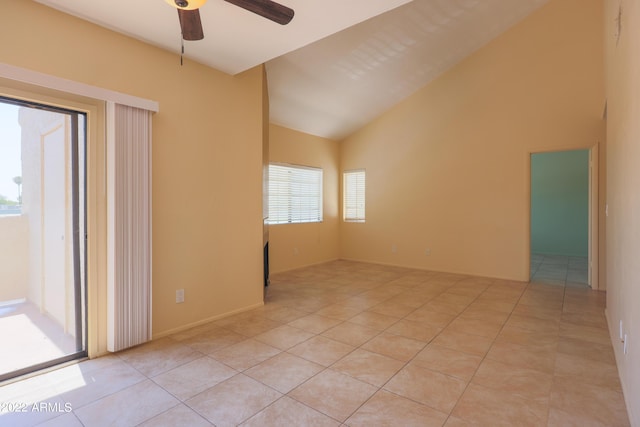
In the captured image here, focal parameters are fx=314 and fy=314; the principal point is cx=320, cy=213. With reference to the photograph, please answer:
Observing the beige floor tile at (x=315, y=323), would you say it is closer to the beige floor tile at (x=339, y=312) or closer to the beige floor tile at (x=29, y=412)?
the beige floor tile at (x=339, y=312)

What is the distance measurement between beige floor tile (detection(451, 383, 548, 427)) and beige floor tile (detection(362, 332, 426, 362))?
0.59 metres

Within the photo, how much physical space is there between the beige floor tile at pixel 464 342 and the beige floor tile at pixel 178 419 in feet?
6.52

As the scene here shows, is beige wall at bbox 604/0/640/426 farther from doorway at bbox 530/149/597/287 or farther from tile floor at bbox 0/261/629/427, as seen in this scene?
doorway at bbox 530/149/597/287

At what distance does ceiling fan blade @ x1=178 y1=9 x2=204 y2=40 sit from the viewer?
6.02ft

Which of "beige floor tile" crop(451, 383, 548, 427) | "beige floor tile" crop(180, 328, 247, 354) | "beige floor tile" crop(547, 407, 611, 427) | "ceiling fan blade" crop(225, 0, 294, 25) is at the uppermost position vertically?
"ceiling fan blade" crop(225, 0, 294, 25)

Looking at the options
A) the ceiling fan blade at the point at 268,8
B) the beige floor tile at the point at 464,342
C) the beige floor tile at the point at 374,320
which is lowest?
the beige floor tile at the point at 464,342

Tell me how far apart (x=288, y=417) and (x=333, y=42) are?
156 inches

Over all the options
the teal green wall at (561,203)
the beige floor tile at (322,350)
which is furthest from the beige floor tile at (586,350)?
the teal green wall at (561,203)

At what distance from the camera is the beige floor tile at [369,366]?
224 cm

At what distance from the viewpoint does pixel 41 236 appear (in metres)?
2.58

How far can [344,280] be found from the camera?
521cm

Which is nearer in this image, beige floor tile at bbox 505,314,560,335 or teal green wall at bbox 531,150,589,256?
beige floor tile at bbox 505,314,560,335

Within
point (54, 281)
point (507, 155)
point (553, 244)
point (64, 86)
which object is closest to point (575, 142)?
point (507, 155)

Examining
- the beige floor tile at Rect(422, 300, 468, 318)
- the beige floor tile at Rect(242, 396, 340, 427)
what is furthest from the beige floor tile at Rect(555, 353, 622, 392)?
the beige floor tile at Rect(242, 396, 340, 427)
